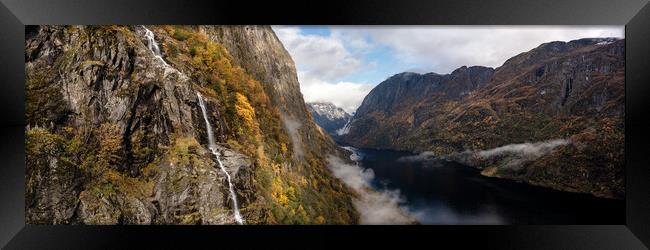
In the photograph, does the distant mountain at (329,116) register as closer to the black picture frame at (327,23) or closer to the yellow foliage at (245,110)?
the yellow foliage at (245,110)

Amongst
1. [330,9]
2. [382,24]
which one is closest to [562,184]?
[382,24]

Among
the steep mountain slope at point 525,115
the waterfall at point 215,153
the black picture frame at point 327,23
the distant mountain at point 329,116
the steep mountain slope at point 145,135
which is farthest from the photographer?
the distant mountain at point 329,116

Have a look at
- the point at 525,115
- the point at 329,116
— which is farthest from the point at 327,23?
the point at 525,115

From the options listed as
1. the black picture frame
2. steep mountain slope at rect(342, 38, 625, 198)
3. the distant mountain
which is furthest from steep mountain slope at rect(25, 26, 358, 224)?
steep mountain slope at rect(342, 38, 625, 198)

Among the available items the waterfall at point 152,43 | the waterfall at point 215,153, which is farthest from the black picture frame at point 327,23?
the waterfall at point 152,43

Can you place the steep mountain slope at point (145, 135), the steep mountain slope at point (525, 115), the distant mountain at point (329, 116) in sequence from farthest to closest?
the distant mountain at point (329, 116), the steep mountain slope at point (525, 115), the steep mountain slope at point (145, 135)
